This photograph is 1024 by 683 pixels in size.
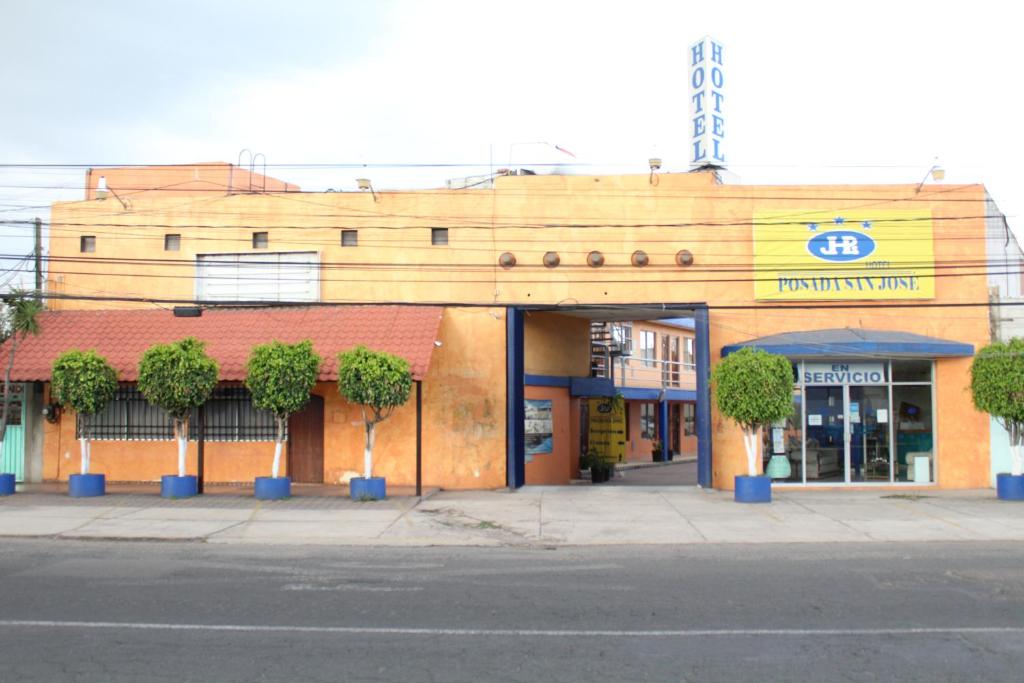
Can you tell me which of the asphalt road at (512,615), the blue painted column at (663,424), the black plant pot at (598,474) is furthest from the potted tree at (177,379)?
the blue painted column at (663,424)

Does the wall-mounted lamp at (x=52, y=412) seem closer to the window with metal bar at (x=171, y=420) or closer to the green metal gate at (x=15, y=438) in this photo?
the window with metal bar at (x=171, y=420)

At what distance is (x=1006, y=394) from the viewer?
17734 millimetres

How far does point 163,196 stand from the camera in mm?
22562

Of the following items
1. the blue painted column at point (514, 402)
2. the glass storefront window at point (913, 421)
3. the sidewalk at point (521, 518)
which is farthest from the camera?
the blue painted column at point (514, 402)

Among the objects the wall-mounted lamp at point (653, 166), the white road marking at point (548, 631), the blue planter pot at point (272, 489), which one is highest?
the wall-mounted lamp at point (653, 166)

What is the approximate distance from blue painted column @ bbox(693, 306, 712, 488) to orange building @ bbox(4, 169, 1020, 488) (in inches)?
1.9

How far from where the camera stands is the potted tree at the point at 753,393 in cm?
1708

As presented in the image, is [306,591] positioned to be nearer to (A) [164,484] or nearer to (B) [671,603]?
(B) [671,603]

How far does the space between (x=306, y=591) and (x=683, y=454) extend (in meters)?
35.7

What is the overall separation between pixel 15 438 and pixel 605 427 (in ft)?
51.8

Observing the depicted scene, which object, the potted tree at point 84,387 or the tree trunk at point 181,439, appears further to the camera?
the tree trunk at point 181,439

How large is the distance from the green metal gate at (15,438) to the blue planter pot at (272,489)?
7.21 m

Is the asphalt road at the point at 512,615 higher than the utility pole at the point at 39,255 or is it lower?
lower

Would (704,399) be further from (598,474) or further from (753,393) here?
(598,474)
